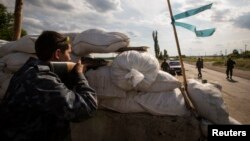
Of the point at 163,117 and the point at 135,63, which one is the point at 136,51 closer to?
the point at 135,63

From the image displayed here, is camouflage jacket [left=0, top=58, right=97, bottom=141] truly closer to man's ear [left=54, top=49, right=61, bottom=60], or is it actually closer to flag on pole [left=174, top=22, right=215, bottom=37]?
man's ear [left=54, top=49, right=61, bottom=60]

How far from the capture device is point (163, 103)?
301cm

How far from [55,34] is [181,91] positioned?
1940mm

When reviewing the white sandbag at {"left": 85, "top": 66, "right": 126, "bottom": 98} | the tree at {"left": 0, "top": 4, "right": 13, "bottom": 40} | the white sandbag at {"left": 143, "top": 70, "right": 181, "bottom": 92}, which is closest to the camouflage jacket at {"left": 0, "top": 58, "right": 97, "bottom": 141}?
the white sandbag at {"left": 85, "top": 66, "right": 126, "bottom": 98}

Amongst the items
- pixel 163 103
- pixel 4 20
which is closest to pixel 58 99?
pixel 163 103

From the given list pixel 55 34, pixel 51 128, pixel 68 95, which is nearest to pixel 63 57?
pixel 55 34

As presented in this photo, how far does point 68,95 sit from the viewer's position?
168cm

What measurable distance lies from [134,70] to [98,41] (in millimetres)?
772

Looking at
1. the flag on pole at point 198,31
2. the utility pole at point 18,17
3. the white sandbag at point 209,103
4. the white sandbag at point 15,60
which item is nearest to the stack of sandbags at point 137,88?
the white sandbag at point 209,103

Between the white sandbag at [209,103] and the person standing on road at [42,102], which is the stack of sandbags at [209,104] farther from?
the person standing on road at [42,102]

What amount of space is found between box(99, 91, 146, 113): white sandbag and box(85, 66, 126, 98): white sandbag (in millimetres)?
75

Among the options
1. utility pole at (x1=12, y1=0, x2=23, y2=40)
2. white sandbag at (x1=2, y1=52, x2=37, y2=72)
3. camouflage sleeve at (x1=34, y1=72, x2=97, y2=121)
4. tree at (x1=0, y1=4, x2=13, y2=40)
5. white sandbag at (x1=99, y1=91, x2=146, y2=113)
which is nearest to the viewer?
camouflage sleeve at (x1=34, y1=72, x2=97, y2=121)

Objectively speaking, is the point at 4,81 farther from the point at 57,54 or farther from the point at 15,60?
the point at 57,54

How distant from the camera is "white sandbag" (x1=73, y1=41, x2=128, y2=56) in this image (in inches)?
134
